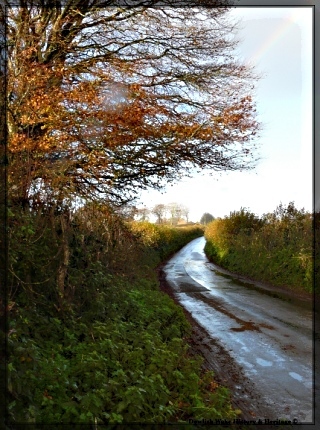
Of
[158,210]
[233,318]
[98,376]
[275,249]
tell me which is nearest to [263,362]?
[233,318]

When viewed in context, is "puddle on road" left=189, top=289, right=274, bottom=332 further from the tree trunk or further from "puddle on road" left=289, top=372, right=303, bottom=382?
the tree trunk

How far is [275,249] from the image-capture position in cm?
1822

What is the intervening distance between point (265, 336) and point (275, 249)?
1040 centimetres

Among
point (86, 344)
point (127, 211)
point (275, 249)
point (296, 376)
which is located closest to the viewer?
point (86, 344)

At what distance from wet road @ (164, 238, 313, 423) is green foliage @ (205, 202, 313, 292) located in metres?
1.91

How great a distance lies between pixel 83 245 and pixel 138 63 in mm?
6026

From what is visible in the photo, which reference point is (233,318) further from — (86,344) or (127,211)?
(86,344)

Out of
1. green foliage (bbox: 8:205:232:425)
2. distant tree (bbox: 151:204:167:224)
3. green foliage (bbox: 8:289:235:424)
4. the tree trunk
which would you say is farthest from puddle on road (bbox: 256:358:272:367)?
distant tree (bbox: 151:204:167:224)

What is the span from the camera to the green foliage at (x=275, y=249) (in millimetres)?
15469

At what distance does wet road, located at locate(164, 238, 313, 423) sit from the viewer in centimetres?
547

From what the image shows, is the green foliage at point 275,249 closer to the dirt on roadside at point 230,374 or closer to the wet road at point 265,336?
the wet road at point 265,336

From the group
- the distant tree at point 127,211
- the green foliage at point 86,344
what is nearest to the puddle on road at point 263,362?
the green foliage at point 86,344

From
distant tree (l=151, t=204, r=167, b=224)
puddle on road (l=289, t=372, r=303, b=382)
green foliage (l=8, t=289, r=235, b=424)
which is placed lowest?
puddle on road (l=289, t=372, r=303, b=382)

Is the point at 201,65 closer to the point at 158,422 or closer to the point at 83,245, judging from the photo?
the point at 83,245
